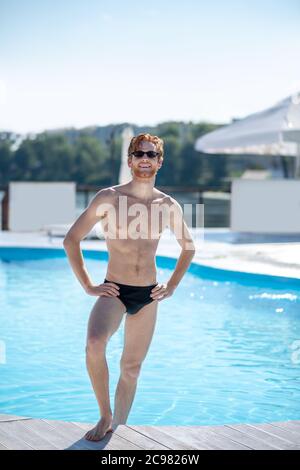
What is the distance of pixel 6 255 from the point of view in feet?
35.1

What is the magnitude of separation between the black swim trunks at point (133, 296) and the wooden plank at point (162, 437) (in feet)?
1.52

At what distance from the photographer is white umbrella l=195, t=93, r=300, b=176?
12.1 metres

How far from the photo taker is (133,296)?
2926mm

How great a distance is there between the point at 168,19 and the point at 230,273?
22241mm

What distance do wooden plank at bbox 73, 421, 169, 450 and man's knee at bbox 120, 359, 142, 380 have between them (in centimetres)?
25

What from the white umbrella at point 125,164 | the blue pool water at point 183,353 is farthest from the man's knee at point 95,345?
the white umbrella at point 125,164

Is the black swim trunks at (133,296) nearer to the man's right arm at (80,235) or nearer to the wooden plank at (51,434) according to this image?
the man's right arm at (80,235)

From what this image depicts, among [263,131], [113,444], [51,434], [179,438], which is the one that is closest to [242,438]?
[179,438]

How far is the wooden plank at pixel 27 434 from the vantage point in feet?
8.55

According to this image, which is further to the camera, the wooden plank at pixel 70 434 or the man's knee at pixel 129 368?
the man's knee at pixel 129 368

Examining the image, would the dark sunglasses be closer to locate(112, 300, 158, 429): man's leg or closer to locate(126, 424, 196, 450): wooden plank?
locate(112, 300, 158, 429): man's leg

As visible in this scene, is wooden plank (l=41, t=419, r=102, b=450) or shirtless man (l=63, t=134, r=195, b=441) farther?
shirtless man (l=63, t=134, r=195, b=441)

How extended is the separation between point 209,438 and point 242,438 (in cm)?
13

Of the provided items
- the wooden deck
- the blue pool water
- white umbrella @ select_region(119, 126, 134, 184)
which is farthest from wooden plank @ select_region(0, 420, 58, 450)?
white umbrella @ select_region(119, 126, 134, 184)
